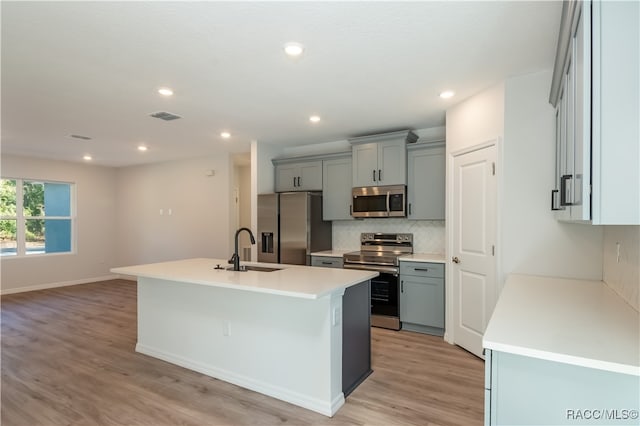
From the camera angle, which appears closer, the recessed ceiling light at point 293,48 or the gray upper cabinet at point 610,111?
the gray upper cabinet at point 610,111

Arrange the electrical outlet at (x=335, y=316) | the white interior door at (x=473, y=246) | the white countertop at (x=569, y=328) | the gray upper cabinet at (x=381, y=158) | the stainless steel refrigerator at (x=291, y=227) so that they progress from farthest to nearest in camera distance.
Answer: the stainless steel refrigerator at (x=291, y=227) < the gray upper cabinet at (x=381, y=158) < the white interior door at (x=473, y=246) < the electrical outlet at (x=335, y=316) < the white countertop at (x=569, y=328)

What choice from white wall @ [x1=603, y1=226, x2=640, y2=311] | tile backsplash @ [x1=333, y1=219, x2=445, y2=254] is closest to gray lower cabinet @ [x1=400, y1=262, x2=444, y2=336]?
tile backsplash @ [x1=333, y1=219, x2=445, y2=254]

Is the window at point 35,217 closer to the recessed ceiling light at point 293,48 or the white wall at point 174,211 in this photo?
the white wall at point 174,211

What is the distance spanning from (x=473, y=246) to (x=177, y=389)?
2.89 meters

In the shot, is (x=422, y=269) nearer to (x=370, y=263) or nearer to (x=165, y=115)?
(x=370, y=263)

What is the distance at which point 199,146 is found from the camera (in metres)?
5.66

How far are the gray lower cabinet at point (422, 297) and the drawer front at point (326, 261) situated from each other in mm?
871

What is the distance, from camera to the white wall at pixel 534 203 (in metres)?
2.65

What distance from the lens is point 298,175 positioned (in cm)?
528

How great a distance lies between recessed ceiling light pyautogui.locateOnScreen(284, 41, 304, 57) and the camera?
228cm

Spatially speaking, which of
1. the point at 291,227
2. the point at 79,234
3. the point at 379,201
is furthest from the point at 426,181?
the point at 79,234

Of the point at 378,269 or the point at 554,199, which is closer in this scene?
the point at 554,199

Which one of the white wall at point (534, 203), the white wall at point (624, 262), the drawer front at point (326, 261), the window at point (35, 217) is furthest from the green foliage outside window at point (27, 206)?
the white wall at point (624, 262)

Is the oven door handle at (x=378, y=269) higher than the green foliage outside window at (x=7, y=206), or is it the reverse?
the green foliage outside window at (x=7, y=206)
